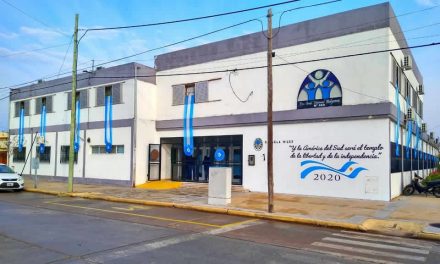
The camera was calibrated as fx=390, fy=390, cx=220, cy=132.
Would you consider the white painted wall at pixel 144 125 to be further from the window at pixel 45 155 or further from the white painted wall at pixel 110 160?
the window at pixel 45 155

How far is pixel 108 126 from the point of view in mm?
25469

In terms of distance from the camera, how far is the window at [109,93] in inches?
981

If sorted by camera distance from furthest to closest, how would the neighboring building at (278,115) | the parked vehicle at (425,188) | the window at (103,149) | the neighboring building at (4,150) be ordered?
the neighboring building at (4,150), the window at (103,149), the parked vehicle at (425,188), the neighboring building at (278,115)

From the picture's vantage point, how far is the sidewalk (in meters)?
11.5

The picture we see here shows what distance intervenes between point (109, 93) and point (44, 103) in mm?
8310

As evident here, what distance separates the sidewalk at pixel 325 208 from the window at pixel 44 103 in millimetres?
11393

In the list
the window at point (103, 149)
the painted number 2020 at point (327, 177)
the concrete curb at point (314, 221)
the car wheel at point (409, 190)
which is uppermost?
the window at point (103, 149)

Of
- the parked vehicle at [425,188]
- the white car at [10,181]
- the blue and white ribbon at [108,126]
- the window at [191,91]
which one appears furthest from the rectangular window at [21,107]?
the parked vehicle at [425,188]

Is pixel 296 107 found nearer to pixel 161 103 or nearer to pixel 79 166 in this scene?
pixel 161 103

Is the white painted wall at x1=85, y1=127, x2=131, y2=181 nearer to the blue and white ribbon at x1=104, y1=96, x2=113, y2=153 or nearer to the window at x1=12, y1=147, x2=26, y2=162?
the blue and white ribbon at x1=104, y1=96, x2=113, y2=153

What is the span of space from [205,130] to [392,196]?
34.8 feet

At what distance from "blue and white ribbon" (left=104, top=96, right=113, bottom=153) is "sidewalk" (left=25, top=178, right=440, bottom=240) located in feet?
16.4

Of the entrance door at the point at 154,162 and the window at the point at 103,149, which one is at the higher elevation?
the window at the point at 103,149

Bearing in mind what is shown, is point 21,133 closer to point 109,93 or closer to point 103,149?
point 103,149
